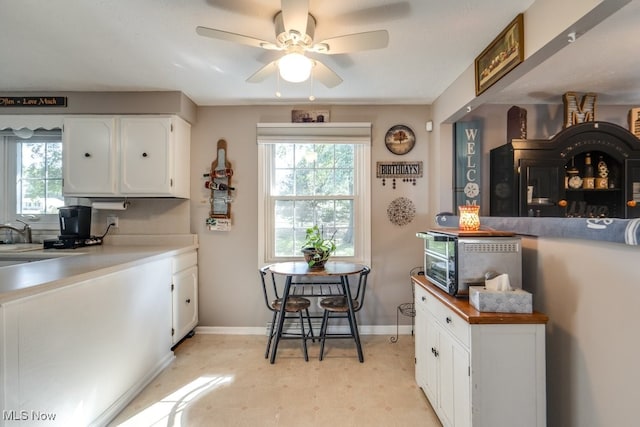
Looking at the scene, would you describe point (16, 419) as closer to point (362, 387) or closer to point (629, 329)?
point (362, 387)

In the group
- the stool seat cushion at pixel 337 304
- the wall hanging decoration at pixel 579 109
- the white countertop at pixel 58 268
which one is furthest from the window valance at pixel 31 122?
the wall hanging decoration at pixel 579 109

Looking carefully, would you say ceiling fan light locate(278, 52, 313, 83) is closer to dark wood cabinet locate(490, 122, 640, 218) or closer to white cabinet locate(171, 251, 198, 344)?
white cabinet locate(171, 251, 198, 344)

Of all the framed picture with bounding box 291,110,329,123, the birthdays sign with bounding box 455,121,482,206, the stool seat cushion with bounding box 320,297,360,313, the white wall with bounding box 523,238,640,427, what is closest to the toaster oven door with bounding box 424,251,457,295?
the white wall with bounding box 523,238,640,427

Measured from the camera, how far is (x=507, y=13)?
156 centimetres

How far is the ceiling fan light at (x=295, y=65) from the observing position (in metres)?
1.48

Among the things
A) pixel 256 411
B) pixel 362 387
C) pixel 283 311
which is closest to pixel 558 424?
pixel 362 387

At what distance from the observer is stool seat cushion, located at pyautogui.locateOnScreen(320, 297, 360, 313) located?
2.40 metres

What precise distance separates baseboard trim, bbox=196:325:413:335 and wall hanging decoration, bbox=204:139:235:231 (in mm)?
1049

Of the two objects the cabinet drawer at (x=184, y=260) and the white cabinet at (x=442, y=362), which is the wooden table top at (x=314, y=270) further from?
the cabinet drawer at (x=184, y=260)

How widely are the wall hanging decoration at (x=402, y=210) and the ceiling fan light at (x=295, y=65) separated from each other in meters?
1.77

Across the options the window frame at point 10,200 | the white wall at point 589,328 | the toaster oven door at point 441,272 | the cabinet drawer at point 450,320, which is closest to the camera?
the white wall at point 589,328

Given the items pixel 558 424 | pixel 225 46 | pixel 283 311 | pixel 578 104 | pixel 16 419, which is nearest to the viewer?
pixel 16 419

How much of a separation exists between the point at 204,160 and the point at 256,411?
2336 mm

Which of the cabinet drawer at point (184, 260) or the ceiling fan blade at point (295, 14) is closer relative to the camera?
the ceiling fan blade at point (295, 14)
